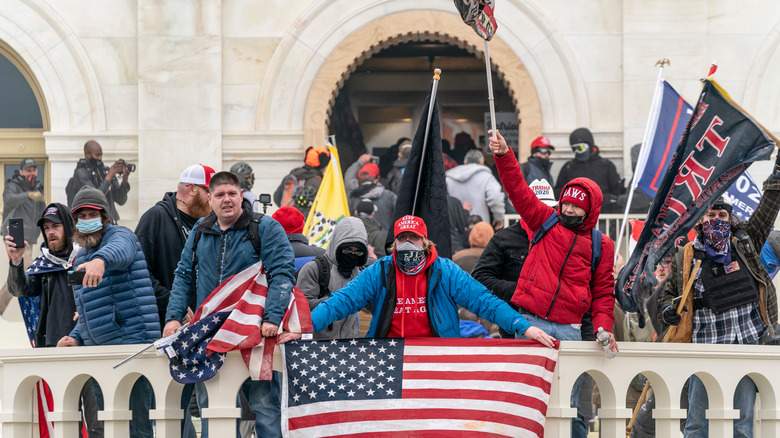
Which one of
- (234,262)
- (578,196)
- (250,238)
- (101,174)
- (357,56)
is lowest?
(234,262)

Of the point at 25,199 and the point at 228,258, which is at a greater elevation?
the point at 25,199

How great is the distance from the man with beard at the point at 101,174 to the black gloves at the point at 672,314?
1032 centimetres

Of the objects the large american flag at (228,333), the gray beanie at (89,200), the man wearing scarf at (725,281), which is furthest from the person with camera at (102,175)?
the man wearing scarf at (725,281)

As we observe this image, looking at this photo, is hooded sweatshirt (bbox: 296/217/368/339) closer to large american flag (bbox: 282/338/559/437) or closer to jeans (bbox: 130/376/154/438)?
large american flag (bbox: 282/338/559/437)

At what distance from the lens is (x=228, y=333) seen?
6941 mm

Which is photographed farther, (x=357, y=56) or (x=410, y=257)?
(x=357, y=56)

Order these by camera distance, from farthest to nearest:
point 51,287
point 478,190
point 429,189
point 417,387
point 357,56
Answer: point 357,56
point 478,190
point 429,189
point 51,287
point 417,387

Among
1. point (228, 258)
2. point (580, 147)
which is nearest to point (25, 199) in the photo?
point (580, 147)

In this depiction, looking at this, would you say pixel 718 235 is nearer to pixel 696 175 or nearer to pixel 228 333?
pixel 696 175

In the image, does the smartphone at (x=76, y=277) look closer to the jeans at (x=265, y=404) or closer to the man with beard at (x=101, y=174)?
the jeans at (x=265, y=404)

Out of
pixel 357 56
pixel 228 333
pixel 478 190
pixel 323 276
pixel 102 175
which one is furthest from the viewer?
pixel 357 56

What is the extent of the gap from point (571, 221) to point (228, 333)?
94.2 inches

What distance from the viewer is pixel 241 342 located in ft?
22.7

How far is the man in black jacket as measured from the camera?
1570cm
